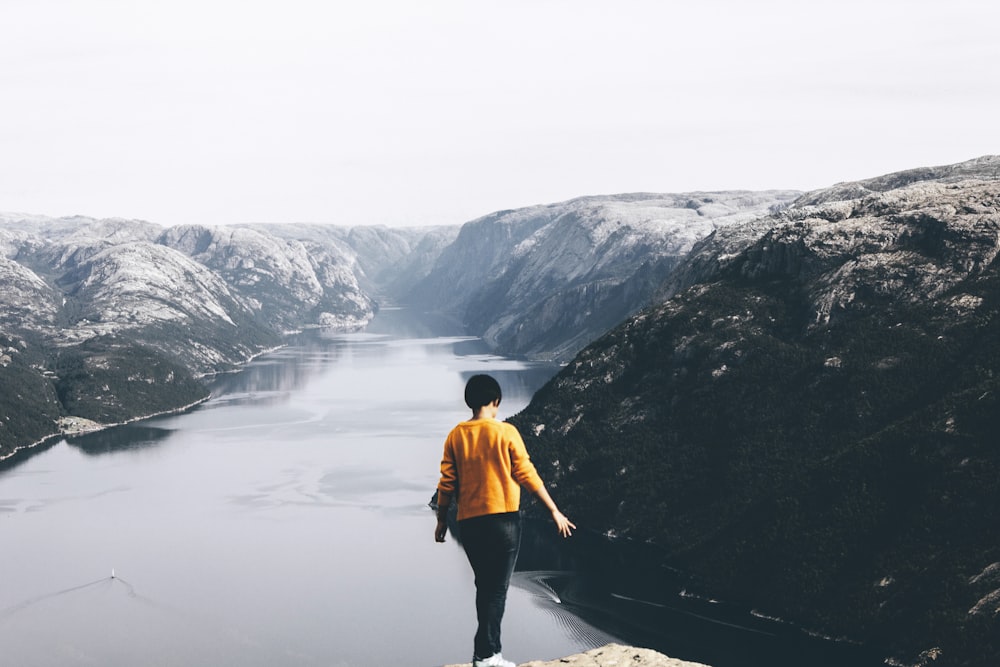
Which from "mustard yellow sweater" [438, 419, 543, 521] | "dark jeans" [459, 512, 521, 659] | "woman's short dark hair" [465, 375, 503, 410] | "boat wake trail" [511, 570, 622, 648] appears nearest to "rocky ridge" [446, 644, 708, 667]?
"dark jeans" [459, 512, 521, 659]

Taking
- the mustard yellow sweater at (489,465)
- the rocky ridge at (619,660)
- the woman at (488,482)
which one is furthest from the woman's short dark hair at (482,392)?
the rocky ridge at (619,660)

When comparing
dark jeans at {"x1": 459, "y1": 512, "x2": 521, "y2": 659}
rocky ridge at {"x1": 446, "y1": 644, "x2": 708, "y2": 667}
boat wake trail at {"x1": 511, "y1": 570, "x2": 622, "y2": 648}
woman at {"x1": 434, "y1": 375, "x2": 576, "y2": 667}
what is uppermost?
woman at {"x1": 434, "y1": 375, "x2": 576, "y2": 667}

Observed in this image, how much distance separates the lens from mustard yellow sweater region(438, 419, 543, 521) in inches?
877

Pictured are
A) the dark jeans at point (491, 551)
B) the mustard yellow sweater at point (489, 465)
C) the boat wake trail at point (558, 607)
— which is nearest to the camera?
the mustard yellow sweater at point (489, 465)

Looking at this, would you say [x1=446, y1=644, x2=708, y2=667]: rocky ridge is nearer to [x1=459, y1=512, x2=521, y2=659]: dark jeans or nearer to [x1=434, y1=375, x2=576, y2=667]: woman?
[x1=459, y1=512, x2=521, y2=659]: dark jeans

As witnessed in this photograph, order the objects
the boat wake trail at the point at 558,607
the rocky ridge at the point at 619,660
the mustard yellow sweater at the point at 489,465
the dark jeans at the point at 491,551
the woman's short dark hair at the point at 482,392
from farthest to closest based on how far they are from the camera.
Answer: the boat wake trail at the point at 558,607
the rocky ridge at the point at 619,660
the dark jeans at the point at 491,551
the woman's short dark hair at the point at 482,392
the mustard yellow sweater at the point at 489,465

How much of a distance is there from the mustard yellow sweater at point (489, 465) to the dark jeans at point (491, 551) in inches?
12.1

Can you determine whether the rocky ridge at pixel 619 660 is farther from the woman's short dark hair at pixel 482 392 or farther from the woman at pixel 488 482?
the woman's short dark hair at pixel 482 392

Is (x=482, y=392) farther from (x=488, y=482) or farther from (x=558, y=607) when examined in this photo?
(x=558, y=607)

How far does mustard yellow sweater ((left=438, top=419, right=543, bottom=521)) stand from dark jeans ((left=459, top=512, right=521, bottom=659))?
0.31m

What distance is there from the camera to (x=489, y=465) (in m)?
22.3

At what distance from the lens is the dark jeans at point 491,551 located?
22.6m

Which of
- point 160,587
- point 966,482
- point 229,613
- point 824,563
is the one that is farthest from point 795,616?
point 160,587

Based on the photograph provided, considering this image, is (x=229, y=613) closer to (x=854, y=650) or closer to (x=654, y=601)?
(x=654, y=601)
